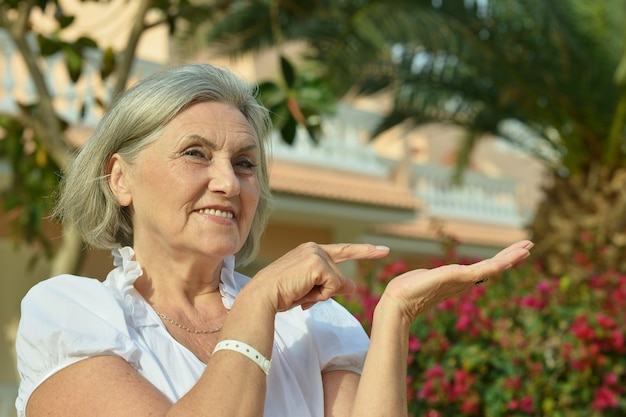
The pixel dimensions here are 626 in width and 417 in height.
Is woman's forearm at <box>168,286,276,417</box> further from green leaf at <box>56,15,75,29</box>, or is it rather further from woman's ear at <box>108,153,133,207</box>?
green leaf at <box>56,15,75,29</box>

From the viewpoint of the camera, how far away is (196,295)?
2289mm

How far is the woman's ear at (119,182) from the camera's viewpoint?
2236 millimetres

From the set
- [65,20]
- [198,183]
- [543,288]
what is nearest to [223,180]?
[198,183]

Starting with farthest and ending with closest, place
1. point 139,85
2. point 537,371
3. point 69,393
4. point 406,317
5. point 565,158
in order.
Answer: point 565,158 < point 537,371 < point 139,85 < point 406,317 < point 69,393

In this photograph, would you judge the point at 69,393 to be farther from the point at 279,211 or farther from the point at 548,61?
Answer: the point at 279,211

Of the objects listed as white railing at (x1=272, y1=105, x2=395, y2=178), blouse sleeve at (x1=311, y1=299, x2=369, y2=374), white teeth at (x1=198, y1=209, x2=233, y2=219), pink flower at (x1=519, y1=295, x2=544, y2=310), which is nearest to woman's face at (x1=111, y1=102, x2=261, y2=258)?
white teeth at (x1=198, y1=209, x2=233, y2=219)

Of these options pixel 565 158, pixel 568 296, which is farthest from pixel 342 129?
pixel 568 296

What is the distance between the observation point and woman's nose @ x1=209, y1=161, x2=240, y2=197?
2.11 meters

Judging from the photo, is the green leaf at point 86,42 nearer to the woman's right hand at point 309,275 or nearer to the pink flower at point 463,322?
the pink flower at point 463,322

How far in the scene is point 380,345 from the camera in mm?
2014

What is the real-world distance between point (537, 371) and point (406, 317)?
3203 millimetres

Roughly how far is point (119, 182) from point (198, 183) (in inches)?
9.4

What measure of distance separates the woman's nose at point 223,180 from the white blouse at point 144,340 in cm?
26

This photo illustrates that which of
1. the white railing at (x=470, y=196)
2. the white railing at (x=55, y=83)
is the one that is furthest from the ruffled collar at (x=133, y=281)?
the white railing at (x=470, y=196)
